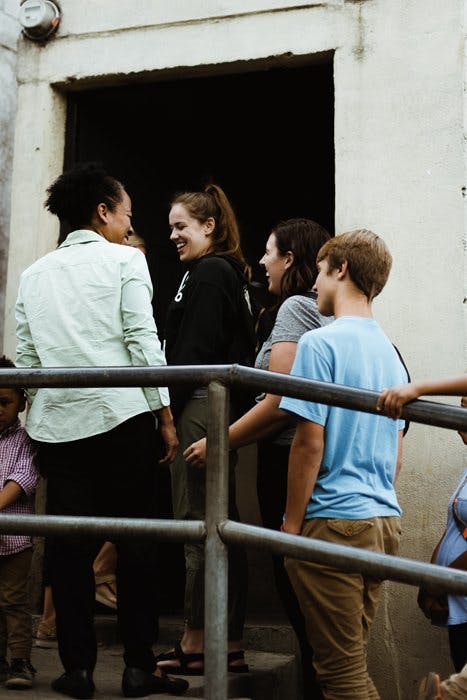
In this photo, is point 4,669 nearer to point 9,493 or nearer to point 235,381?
point 9,493

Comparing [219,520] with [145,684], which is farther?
[145,684]

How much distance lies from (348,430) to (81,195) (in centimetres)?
143

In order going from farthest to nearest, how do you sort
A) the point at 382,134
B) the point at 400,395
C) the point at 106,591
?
1. the point at 106,591
2. the point at 382,134
3. the point at 400,395

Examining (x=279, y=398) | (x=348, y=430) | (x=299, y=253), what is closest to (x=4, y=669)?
(x=279, y=398)

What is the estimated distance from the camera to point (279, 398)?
3.31 m

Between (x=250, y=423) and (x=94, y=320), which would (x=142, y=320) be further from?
(x=250, y=423)

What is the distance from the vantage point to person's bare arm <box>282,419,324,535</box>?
2.87m

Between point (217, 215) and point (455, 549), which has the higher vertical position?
point (217, 215)

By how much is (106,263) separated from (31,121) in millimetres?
2009

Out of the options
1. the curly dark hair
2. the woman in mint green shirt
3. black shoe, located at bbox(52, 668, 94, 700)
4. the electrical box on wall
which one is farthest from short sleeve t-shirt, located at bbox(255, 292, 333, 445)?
the electrical box on wall

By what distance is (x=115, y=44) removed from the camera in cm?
519

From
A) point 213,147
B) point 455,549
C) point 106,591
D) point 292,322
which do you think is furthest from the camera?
point 213,147

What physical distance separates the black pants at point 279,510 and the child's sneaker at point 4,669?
0.99 metres

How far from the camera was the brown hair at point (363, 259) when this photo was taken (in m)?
3.09
